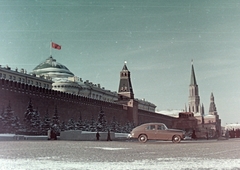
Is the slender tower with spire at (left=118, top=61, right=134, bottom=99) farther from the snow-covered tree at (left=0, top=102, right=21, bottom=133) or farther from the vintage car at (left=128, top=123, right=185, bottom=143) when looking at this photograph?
the vintage car at (left=128, top=123, right=185, bottom=143)

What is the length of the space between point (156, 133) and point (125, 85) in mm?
39188

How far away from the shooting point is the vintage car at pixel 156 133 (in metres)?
11.2

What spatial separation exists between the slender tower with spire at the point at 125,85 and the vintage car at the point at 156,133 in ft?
121

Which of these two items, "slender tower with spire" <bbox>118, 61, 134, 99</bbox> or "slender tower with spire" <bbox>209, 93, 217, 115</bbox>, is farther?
"slender tower with spire" <bbox>209, 93, 217, 115</bbox>

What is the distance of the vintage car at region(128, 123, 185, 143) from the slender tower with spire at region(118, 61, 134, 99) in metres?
36.9

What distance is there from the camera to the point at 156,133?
443 inches

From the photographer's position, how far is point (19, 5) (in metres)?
9.62

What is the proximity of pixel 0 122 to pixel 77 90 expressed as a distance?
38.7 metres

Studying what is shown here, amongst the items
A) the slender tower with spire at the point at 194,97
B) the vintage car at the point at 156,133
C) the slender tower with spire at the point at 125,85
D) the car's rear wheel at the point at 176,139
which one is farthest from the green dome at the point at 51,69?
the car's rear wheel at the point at 176,139

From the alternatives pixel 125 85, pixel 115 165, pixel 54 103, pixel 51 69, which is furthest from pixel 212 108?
pixel 115 165

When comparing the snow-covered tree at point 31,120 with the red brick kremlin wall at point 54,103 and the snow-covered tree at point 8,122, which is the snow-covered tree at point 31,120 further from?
the snow-covered tree at point 8,122

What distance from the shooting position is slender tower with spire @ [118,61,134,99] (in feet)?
160

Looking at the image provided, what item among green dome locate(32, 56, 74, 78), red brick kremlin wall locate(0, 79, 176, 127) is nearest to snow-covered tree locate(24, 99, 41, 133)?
red brick kremlin wall locate(0, 79, 176, 127)

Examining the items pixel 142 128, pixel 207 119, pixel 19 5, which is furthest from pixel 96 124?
pixel 207 119
